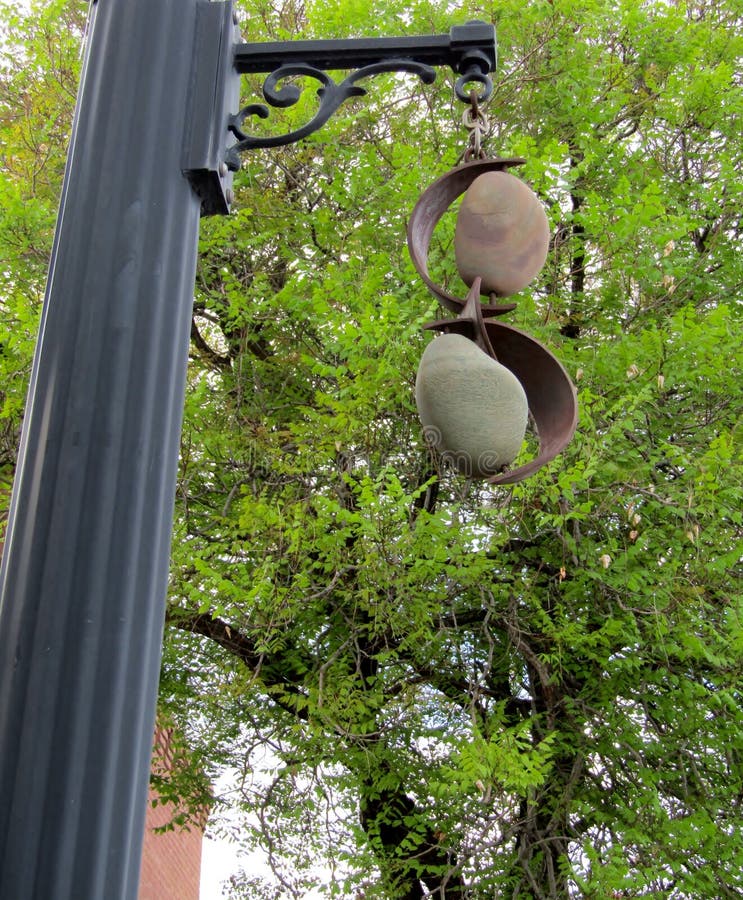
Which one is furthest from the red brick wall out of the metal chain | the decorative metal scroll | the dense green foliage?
the decorative metal scroll

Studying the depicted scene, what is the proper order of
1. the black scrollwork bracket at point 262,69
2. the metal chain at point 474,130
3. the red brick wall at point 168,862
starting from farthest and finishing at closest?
1. the red brick wall at point 168,862
2. the metal chain at point 474,130
3. the black scrollwork bracket at point 262,69

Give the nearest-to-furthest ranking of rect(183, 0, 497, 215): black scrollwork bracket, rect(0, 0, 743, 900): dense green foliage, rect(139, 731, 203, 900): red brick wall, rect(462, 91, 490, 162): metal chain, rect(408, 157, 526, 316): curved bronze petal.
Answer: rect(183, 0, 497, 215): black scrollwork bracket, rect(408, 157, 526, 316): curved bronze petal, rect(462, 91, 490, 162): metal chain, rect(0, 0, 743, 900): dense green foliage, rect(139, 731, 203, 900): red brick wall

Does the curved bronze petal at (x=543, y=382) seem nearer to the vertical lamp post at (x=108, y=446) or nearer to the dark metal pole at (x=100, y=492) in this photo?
the vertical lamp post at (x=108, y=446)

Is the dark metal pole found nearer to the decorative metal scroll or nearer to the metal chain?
the decorative metal scroll

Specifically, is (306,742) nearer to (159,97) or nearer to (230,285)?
(230,285)

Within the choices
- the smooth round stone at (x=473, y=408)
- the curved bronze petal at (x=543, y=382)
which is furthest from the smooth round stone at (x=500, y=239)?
the smooth round stone at (x=473, y=408)

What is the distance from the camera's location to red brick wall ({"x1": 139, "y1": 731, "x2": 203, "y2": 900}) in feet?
42.1

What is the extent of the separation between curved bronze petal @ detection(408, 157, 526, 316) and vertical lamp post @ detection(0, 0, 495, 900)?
1.52 ft

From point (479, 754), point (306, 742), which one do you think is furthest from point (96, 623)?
point (306, 742)

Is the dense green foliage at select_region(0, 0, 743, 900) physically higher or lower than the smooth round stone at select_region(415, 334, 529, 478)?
higher

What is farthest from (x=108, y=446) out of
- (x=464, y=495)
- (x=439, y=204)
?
(x=464, y=495)

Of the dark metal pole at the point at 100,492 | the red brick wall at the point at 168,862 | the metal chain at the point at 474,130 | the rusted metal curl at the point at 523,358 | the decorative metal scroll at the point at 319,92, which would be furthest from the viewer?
the red brick wall at the point at 168,862

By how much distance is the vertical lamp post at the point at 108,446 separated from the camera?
155cm

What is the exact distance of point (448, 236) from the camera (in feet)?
23.9
